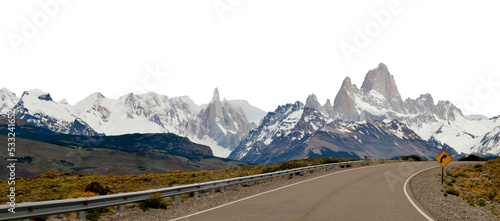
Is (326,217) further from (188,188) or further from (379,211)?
(188,188)

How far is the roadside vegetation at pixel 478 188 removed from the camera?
20248 mm

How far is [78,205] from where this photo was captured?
1307 cm

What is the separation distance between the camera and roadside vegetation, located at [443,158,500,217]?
2025 centimetres

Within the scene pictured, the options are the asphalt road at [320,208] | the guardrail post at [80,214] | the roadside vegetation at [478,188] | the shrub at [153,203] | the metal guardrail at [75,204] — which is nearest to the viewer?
the metal guardrail at [75,204]

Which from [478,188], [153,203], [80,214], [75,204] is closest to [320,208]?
[153,203]

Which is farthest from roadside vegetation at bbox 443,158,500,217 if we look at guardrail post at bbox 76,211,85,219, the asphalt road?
guardrail post at bbox 76,211,85,219

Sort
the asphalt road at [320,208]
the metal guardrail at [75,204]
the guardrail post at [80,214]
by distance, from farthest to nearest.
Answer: the guardrail post at [80,214] → the asphalt road at [320,208] → the metal guardrail at [75,204]

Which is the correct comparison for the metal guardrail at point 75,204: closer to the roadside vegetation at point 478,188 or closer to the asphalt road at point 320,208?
the asphalt road at point 320,208

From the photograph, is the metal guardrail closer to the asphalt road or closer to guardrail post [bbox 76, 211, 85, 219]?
guardrail post [bbox 76, 211, 85, 219]

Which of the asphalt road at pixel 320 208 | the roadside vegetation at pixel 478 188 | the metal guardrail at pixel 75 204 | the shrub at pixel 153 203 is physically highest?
the metal guardrail at pixel 75 204

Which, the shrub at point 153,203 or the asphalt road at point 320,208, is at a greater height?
the shrub at point 153,203

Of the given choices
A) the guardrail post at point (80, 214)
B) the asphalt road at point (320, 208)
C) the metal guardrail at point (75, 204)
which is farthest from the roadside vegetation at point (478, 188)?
the guardrail post at point (80, 214)

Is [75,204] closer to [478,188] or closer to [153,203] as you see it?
[153,203]

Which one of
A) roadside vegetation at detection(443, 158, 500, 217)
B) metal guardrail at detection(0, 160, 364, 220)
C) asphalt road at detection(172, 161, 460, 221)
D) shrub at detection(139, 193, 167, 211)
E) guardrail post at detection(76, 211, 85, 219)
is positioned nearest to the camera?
metal guardrail at detection(0, 160, 364, 220)
